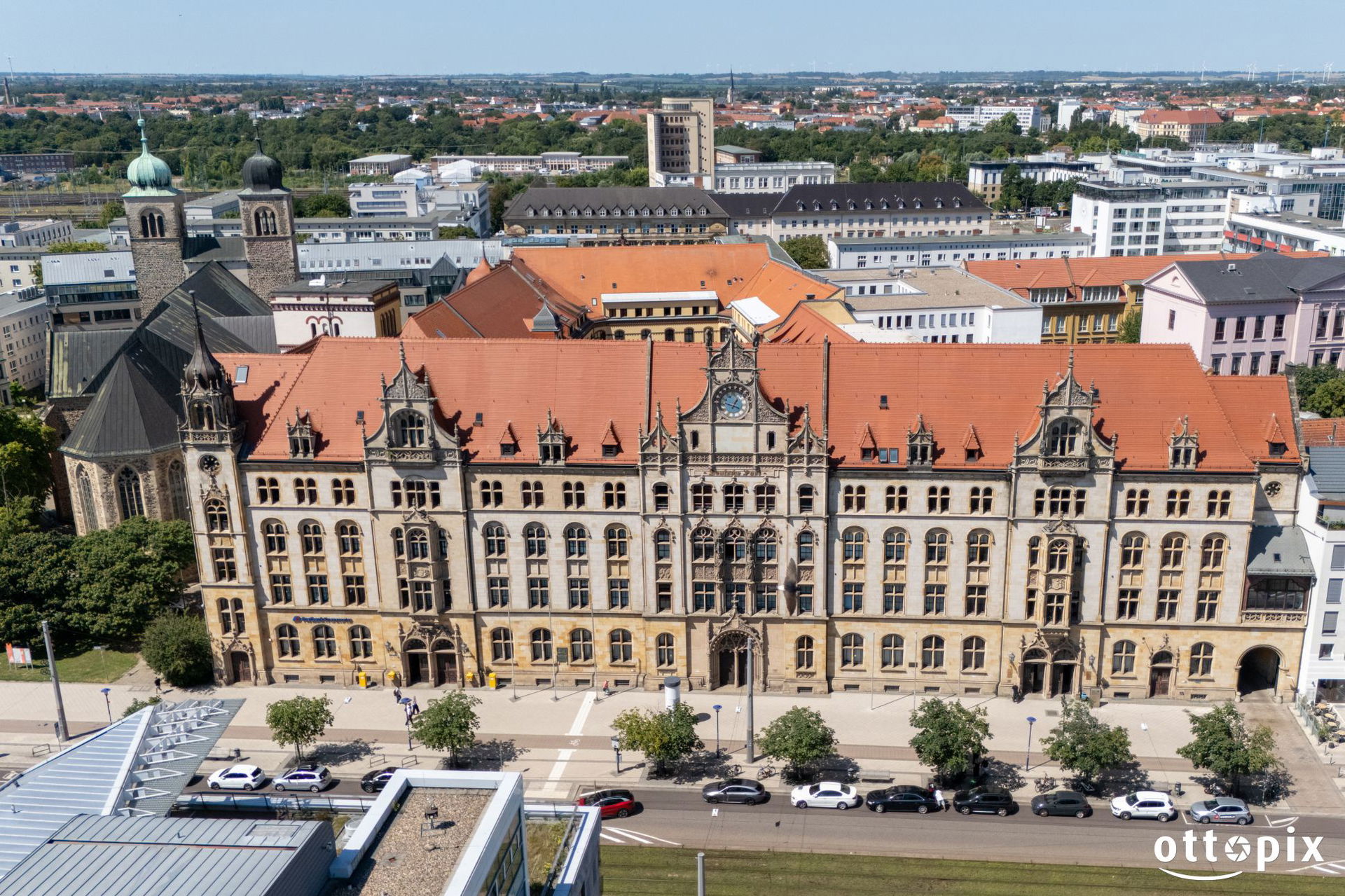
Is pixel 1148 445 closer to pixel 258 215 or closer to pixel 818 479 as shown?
pixel 818 479

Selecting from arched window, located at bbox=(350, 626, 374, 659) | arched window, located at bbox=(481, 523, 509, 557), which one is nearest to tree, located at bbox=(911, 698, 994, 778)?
arched window, located at bbox=(481, 523, 509, 557)

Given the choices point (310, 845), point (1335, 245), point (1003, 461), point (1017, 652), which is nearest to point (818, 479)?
point (1003, 461)

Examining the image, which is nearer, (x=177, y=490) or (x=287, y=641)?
(x=287, y=641)

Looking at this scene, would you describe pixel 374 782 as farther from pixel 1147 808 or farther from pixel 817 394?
pixel 1147 808

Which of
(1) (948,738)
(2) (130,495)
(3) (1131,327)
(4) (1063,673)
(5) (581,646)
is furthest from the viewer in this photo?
(3) (1131,327)

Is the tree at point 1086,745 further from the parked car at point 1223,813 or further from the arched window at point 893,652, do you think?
the arched window at point 893,652

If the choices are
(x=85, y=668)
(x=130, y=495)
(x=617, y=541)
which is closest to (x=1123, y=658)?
(x=617, y=541)

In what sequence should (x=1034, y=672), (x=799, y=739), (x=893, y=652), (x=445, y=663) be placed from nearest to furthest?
(x=799, y=739)
(x=1034, y=672)
(x=893, y=652)
(x=445, y=663)

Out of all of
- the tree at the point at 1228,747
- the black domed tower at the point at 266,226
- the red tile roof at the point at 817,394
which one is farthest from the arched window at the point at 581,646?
the black domed tower at the point at 266,226
